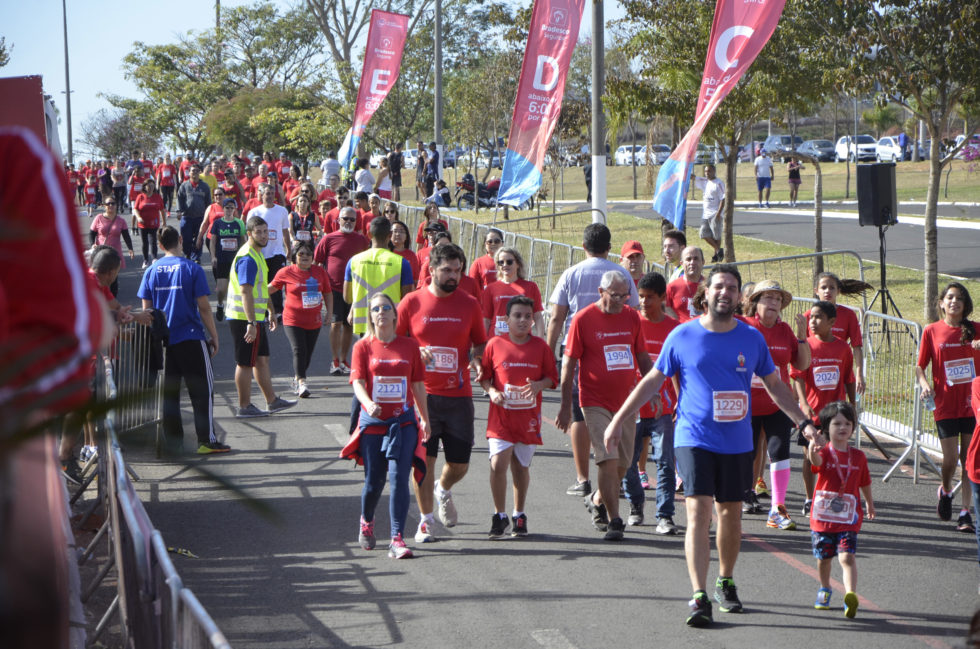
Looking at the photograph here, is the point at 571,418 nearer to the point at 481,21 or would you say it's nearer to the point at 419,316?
the point at 419,316

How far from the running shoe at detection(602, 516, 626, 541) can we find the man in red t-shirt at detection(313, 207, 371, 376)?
6188 mm

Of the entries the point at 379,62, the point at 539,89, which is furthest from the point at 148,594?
the point at 379,62

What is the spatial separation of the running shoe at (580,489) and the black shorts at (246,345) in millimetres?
3852

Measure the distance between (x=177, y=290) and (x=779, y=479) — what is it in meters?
5.24

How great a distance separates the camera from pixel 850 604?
6406 millimetres

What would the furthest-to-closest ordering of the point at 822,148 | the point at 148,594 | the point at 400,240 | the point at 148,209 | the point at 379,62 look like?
the point at 822,148 → the point at 148,209 → the point at 379,62 → the point at 400,240 → the point at 148,594

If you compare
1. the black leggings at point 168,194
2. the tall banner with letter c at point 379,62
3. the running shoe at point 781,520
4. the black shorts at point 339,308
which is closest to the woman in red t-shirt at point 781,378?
the running shoe at point 781,520

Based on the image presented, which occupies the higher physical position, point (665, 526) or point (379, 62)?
point (379, 62)


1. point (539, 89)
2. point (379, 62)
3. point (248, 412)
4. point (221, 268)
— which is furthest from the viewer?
point (379, 62)

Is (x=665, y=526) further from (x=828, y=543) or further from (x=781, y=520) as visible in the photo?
(x=828, y=543)

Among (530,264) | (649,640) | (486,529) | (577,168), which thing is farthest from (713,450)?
(577,168)

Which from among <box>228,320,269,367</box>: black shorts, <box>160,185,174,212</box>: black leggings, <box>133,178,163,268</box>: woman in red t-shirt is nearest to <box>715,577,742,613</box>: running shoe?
<box>228,320,269,367</box>: black shorts

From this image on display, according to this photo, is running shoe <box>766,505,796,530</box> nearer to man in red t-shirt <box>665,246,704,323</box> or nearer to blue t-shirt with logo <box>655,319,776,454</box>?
blue t-shirt with logo <box>655,319,776,454</box>

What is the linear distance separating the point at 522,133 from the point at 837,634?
9.73 meters
